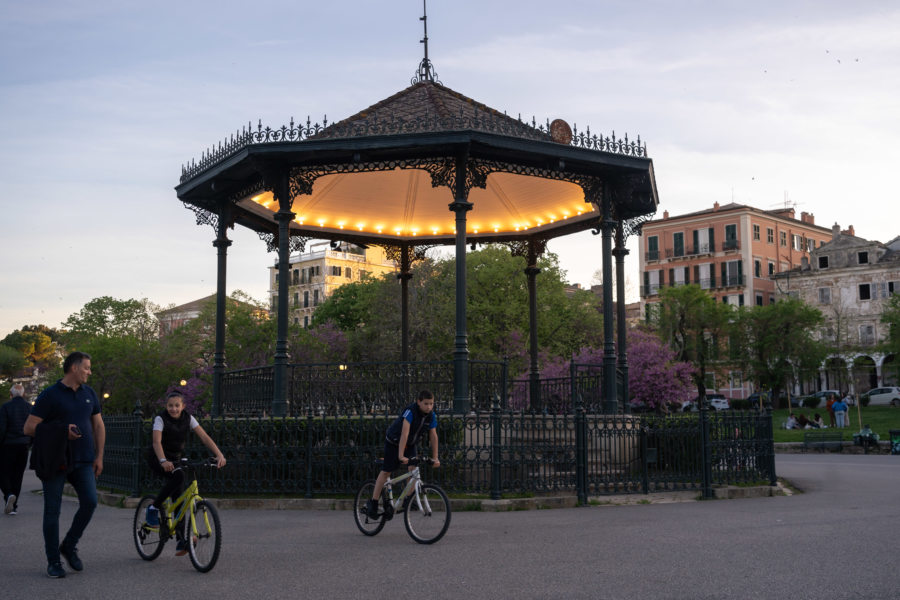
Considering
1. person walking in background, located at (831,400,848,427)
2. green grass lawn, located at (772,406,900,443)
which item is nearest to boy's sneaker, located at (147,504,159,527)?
green grass lawn, located at (772,406,900,443)

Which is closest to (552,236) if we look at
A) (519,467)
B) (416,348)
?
(519,467)

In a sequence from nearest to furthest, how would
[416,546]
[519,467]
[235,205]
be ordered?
[416,546], [519,467], [235,205]

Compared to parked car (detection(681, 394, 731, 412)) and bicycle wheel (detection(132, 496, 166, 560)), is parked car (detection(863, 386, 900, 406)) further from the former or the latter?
bicycle wheel (detection(132, 496, 166, 560))

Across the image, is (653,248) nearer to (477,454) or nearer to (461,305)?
(461,305)

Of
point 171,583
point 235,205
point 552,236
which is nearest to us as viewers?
point 171,583

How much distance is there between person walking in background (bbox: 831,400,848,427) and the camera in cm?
4038

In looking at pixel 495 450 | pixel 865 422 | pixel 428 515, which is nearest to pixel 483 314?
pixel 865 422

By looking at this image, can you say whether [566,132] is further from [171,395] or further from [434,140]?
[171,395]

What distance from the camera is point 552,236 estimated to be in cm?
2122

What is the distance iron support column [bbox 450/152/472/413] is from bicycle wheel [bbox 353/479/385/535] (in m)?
4.09

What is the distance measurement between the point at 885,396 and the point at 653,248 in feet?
97.6

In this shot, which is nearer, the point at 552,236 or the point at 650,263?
the point at 552,236

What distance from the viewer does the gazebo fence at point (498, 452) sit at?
13.3 meters

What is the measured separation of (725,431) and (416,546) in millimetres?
7445
